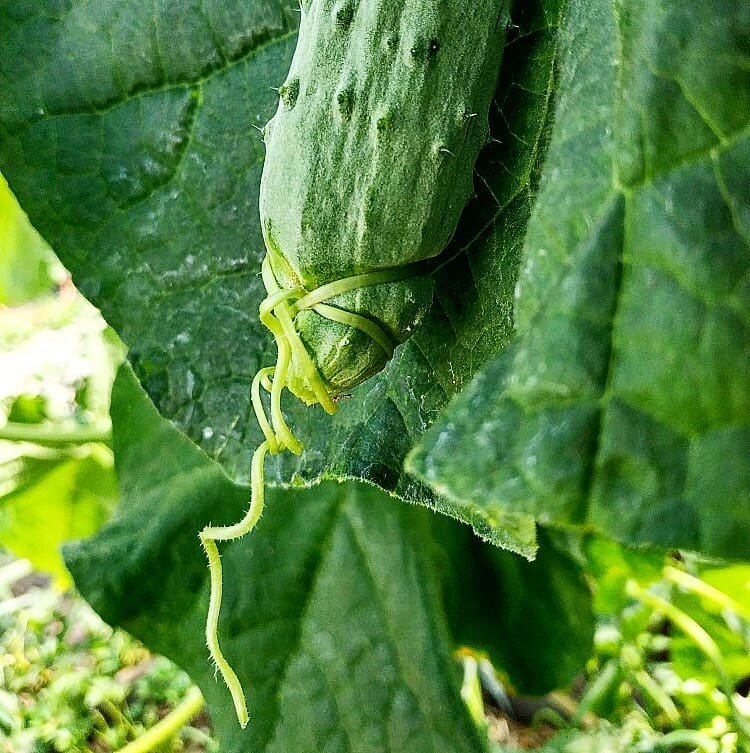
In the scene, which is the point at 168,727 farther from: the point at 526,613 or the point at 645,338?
the point at 645,338

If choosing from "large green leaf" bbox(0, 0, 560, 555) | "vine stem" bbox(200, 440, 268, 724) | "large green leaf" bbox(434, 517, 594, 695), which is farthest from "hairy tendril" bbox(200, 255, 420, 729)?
"large green leaf" bbox(434, 517, 594, 695)

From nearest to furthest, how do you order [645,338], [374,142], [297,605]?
[645,338] < [374,142] < [297,605]

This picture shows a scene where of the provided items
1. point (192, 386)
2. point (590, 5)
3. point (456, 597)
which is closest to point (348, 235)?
point (590, 5)

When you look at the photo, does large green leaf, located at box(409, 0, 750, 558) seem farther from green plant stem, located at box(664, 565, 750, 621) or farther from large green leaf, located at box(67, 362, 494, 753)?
green plant stem, located at box(664, 565, 750, 621)

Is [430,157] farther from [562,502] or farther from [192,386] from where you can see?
[192,386]

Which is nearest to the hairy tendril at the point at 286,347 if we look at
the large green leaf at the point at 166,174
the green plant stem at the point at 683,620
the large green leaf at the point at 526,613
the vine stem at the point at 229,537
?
the vine stem at the point at 229,537

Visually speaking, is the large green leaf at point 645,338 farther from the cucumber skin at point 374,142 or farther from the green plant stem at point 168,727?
the green plant stem at point 168,727

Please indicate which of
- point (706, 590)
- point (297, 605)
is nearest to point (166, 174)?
point (297, 605)
